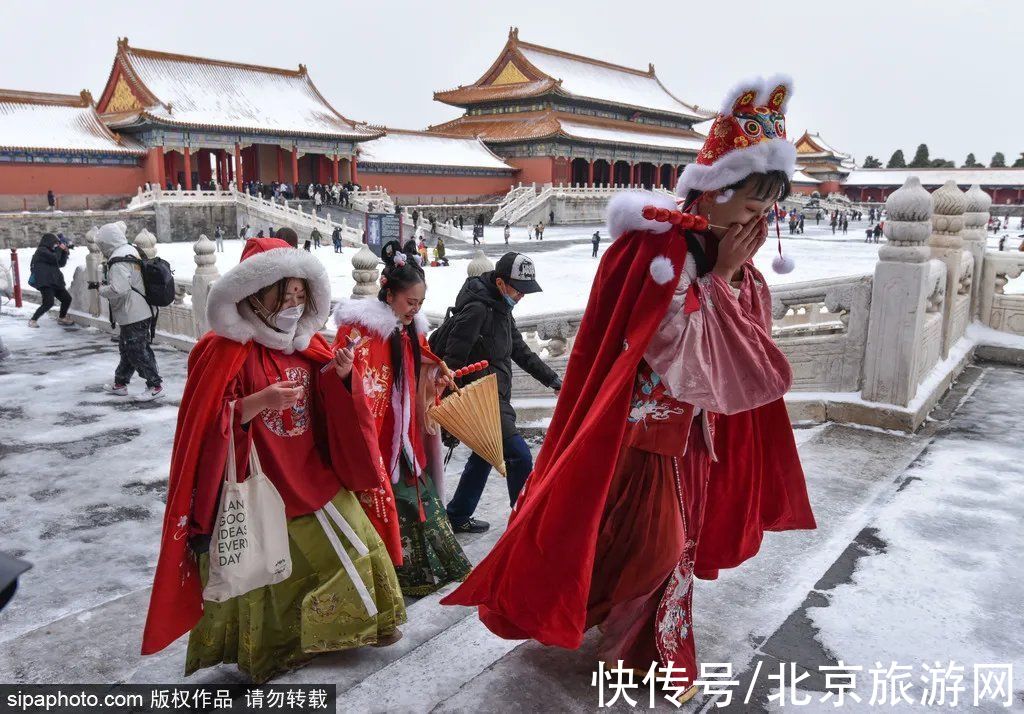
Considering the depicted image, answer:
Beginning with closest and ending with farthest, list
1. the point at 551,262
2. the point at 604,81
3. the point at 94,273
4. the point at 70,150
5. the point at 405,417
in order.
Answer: the point at 405,417 → the point at 94,273 → the point at 551,262 → the point at 70,150 → the point at 604,81

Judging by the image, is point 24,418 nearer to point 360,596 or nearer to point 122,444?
Answer: point 122,444

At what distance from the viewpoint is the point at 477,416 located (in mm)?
3299

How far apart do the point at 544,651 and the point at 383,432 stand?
108cm

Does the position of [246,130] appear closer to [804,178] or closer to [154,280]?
[154,280]

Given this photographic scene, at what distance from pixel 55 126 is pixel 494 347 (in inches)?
1108

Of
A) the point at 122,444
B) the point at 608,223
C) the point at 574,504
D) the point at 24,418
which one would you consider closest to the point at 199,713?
the point at 574,504

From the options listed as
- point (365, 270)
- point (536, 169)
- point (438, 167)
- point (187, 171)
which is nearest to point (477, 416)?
point (365, 270)

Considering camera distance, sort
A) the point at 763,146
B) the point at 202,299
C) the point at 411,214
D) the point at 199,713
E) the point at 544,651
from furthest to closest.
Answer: the point at 411,214 → the point at 202,299 → the point at 544,651 → the point at 199,713 → the point at 763,146

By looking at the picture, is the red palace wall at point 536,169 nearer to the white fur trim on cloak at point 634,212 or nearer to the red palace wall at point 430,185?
the red palace wall at point 430,185

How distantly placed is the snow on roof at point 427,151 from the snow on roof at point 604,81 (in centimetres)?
559

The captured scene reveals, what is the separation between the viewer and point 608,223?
228 cm

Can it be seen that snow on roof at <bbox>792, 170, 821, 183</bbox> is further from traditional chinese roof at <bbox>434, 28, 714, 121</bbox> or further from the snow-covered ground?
the snow-covered ground

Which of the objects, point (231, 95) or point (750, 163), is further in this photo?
point (231, 95)

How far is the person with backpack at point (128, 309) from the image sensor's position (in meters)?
6.36
